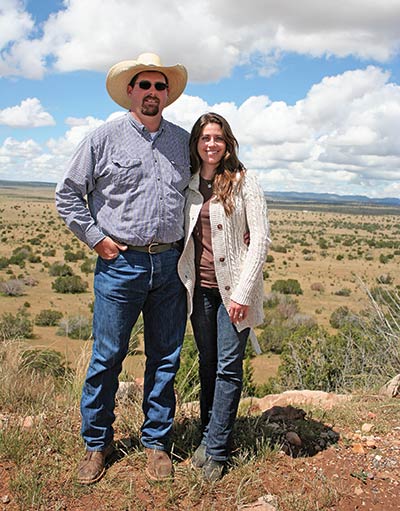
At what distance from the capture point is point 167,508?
306cm

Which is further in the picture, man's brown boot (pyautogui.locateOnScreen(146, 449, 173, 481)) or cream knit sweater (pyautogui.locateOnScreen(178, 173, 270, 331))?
man's brown boot (pyautogui.locateOnScreen(146, 449, 173, 481))

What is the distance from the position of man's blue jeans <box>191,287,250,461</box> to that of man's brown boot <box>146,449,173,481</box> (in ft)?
0.87

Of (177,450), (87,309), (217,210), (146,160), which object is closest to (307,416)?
(177,450)

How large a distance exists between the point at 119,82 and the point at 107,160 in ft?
1.87

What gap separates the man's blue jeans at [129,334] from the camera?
318 centimetres

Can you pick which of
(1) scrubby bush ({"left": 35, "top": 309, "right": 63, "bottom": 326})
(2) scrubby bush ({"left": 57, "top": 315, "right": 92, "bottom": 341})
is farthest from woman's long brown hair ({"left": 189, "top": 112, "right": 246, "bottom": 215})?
(1) scrubby bush ({"left": 35, "top": 309, "right": 63, "bottom": 326})

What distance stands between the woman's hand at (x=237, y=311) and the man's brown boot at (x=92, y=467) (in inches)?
46.5

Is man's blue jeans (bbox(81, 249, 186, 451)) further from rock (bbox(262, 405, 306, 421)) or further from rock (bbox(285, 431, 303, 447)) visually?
rock (bbox(262, 405, 306, 421))

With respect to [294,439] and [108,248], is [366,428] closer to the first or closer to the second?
[294,439]

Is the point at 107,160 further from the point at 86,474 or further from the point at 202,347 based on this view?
the point at 86,474

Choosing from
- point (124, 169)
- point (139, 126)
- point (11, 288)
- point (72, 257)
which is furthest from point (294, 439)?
point (72, 257)

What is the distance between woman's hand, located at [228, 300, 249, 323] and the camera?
125 inches

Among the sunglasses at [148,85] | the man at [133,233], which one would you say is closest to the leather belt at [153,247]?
the man at [133,233]

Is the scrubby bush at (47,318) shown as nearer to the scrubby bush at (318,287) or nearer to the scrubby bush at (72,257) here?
the scrubby bush at (318,287)
